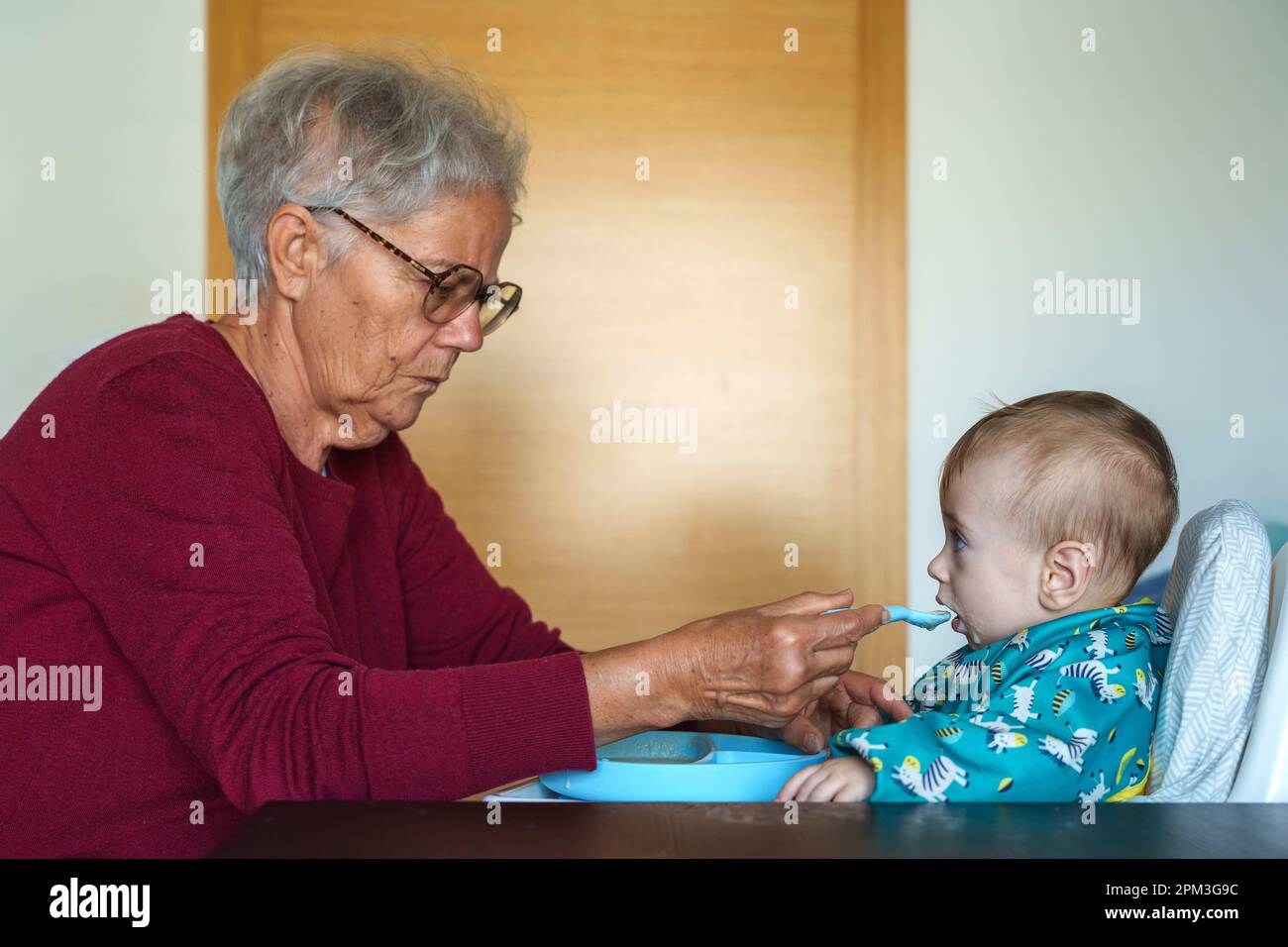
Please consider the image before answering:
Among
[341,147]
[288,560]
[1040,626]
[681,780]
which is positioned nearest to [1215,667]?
[1040,626]

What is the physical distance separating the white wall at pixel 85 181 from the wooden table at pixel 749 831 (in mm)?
2361

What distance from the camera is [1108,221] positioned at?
113 inches

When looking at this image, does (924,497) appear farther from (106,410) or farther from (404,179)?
(106,410)

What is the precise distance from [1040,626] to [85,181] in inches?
99.8

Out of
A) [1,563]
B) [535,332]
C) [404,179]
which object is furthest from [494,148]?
[535,332]

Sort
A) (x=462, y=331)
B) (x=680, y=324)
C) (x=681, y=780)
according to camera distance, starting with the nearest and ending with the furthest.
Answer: (x=681, y=780), (x=462, y=331), (x=680, y=324)

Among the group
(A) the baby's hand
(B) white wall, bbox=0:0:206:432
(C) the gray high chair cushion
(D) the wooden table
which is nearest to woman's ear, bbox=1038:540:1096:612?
(C) the gray high chair cushion

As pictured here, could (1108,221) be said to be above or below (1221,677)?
above

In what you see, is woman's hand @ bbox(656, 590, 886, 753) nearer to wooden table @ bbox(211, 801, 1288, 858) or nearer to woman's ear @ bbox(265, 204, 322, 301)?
wooden table @ bbox(211, 801, 1288, 858)

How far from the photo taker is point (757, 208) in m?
2.96

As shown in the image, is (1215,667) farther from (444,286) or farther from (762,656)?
(444,286)

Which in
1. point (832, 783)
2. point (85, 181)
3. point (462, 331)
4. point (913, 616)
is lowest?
point (832, 783)

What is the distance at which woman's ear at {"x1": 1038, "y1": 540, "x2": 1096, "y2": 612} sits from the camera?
52.3 inches

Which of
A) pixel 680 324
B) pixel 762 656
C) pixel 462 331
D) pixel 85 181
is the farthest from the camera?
pixel 680 324
